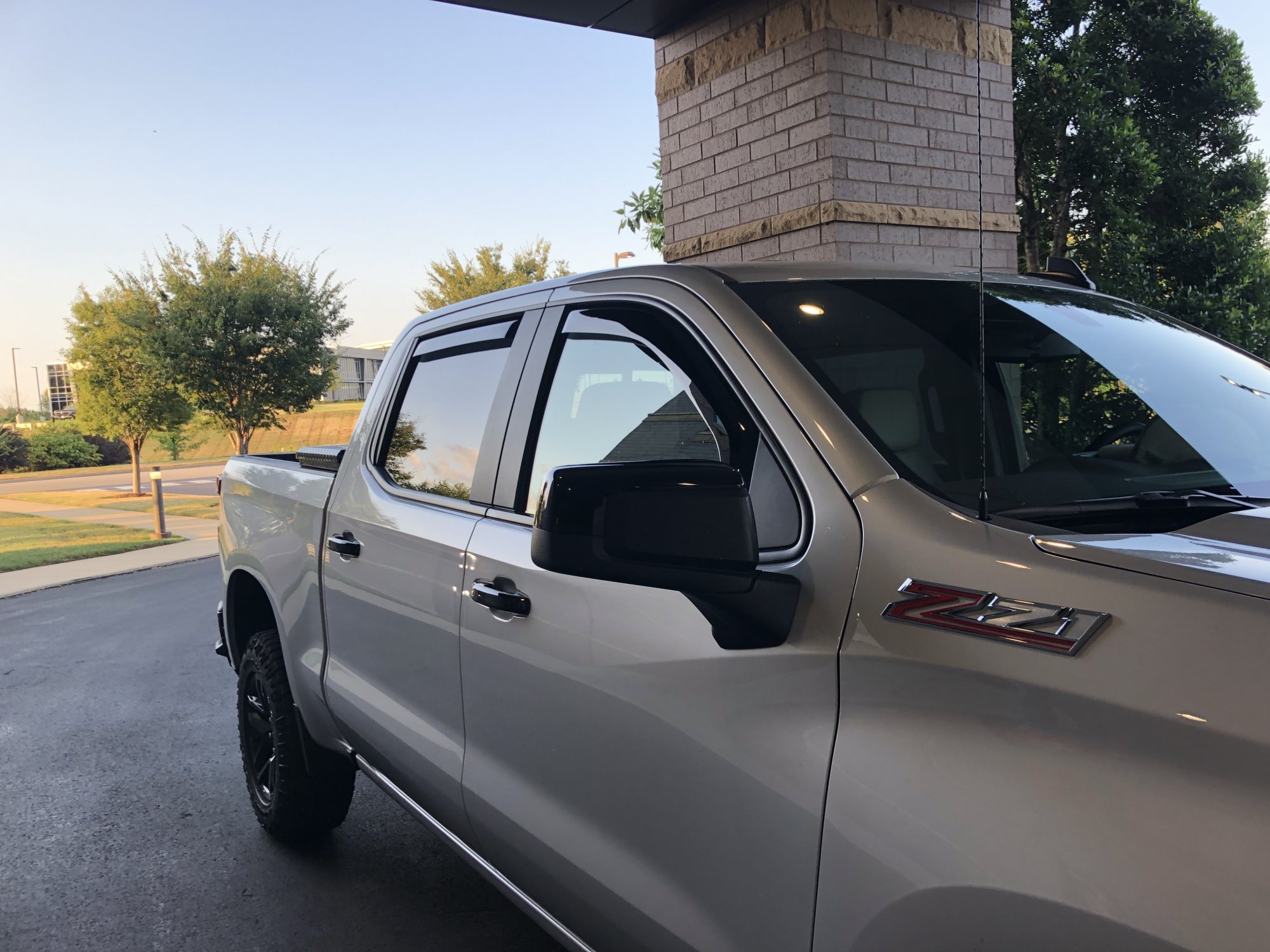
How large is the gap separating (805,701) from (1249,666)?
1.91 feet

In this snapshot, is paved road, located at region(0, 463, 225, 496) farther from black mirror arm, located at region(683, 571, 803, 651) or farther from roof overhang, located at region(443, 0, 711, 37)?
black mirror arm, located at region(683, 571, 803, 651)

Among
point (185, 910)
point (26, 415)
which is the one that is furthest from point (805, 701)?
point (26, 415)

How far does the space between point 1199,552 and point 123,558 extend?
632 inches

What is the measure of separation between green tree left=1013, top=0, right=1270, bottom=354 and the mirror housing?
1006cm

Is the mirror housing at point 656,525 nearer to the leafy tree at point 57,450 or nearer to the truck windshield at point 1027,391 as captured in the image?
the truck windshield at point 1027,391

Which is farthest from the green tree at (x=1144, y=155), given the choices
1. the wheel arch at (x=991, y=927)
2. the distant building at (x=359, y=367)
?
the distant building at (x=359, y=367)

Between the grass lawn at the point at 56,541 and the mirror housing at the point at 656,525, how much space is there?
49.3 ft

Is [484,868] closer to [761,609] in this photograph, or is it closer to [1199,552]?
[761,609]

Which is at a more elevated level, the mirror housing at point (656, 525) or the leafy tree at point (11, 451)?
the mirror housing at point (656, 525)

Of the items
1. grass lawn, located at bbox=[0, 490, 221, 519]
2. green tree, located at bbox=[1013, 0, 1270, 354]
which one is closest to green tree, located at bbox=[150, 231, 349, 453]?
grass lawn, located at bbox=[0, 490, 221, 519]

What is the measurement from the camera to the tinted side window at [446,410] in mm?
2680

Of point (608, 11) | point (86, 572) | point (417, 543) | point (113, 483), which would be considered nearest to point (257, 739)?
point (417, 543)

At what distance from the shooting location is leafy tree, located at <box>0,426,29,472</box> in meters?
41.6

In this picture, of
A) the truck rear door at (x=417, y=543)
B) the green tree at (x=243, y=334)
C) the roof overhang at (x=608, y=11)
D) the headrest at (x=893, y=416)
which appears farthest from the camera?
the green tree at (x=243, y=334)
